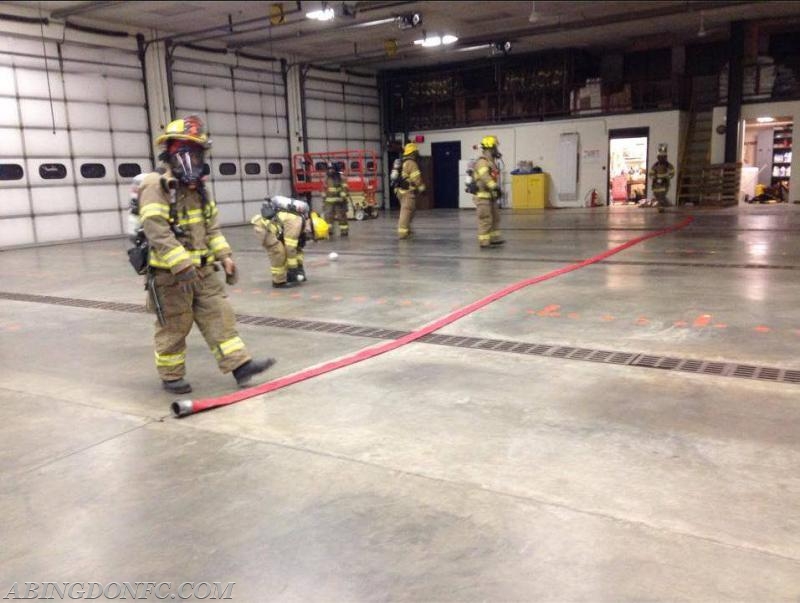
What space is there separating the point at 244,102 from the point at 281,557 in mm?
20375

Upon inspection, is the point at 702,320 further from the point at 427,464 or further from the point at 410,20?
the point at 410,20

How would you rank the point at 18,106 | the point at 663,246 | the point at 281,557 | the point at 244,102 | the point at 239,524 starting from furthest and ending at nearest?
the point at 244,102 → the point at 18,106 → the point at 663,246 → the point at 239,524 → the point at 281,557

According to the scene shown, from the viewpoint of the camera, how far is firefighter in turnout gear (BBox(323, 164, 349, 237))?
14312mm

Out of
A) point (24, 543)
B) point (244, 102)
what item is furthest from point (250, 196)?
point (24, 543)

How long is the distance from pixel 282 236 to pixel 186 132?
4.31 meters

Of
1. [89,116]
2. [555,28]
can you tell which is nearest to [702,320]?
[555,28]

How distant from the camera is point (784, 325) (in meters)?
5.61

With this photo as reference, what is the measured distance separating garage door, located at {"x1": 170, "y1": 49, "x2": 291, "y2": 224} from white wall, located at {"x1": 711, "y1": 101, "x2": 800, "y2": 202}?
47.0 feet

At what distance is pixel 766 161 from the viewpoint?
2434 cm

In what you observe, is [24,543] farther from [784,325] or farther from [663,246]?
[663,246]

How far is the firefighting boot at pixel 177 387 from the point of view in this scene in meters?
4.33

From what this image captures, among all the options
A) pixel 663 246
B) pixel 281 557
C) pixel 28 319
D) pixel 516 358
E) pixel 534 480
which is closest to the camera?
pixel 281 557

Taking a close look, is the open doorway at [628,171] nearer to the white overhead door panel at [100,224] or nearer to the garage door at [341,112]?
the garage door at [341,112]

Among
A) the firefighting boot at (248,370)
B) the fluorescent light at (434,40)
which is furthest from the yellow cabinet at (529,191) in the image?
the firefighting boot at (248,370)
